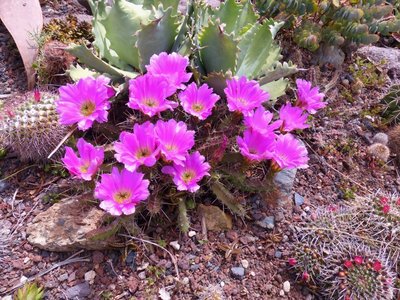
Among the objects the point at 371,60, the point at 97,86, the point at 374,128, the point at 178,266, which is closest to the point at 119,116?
the point at 97,86

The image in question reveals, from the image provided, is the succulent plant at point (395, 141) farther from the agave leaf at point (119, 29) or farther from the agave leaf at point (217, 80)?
the agave leaf at point (119, 29)

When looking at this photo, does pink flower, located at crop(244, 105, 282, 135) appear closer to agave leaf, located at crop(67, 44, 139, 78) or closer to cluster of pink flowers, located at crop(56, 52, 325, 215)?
Answer: cluster of pink flowers, located at crop(56, 52, 325, 215)

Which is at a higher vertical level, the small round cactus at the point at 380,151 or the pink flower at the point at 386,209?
the pink flower at the point at 386,209

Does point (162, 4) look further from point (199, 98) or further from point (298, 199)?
point (298, 199)

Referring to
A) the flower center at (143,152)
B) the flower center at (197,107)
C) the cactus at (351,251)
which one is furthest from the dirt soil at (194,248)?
the flower center at (197,107)

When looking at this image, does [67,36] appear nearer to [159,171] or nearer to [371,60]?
[159,171]

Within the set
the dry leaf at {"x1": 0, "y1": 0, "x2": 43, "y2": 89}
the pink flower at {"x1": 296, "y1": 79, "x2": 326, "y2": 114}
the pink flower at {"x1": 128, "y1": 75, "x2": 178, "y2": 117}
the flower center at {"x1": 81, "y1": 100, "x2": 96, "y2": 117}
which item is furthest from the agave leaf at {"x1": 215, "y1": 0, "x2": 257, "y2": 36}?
the dry leaf at {"x1": 0, "y1": 0, "x2": 43, "y2": 89}
